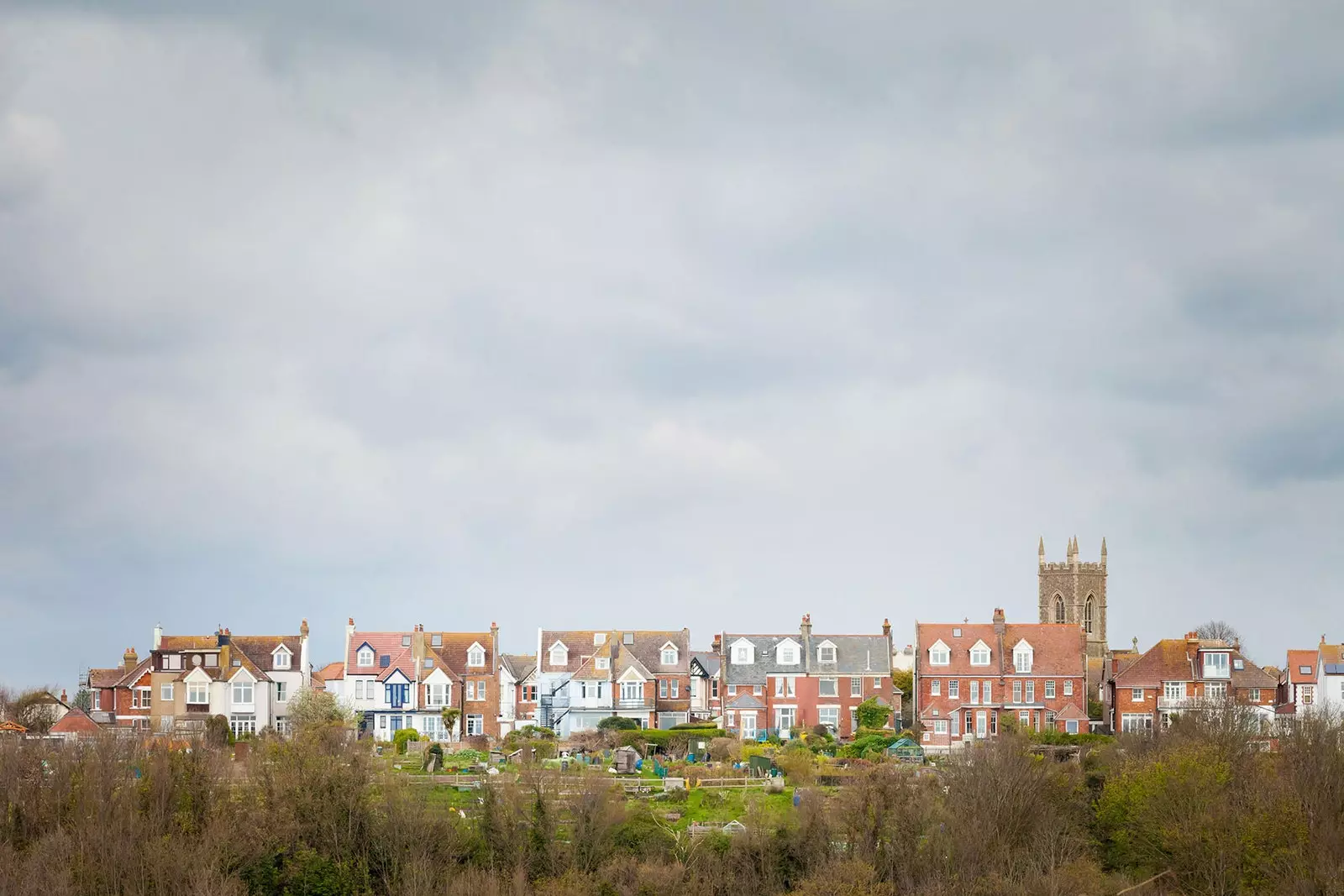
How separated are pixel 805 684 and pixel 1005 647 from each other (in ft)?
44.7

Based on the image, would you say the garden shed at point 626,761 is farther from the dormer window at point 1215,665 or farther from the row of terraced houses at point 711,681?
the dormer window at point 1215,665

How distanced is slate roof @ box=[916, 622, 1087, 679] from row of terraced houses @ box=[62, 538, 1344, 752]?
96 mm

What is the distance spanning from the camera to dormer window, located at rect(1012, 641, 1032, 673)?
97250 mm

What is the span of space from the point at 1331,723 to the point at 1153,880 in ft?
61.1

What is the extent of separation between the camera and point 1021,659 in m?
97.4

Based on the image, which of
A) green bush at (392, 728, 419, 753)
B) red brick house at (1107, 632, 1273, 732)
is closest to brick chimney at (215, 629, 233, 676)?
green bush at (392, 728, 419, 753)

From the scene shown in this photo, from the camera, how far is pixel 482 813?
210ft

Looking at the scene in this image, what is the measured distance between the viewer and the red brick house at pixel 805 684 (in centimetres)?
9762


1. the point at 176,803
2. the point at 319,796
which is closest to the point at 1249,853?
the point at 319,796

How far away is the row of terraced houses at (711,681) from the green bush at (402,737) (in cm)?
259

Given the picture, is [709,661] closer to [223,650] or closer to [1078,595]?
[223,650]

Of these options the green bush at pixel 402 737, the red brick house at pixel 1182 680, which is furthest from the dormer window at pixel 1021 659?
the green bush at pixel 402 737

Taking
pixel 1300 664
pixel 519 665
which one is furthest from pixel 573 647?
pixel 1300 664

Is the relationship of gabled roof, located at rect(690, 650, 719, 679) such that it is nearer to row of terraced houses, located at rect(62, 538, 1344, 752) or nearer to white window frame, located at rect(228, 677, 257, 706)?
row of terraced houses, located at rect(62, 538, 1344, 752)
